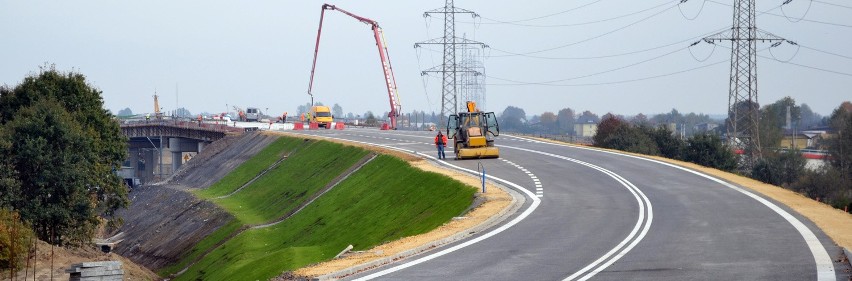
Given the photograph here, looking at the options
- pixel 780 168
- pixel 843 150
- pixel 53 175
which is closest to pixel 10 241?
pixel 53 175

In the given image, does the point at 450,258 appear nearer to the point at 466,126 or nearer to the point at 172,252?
the point at 466,126

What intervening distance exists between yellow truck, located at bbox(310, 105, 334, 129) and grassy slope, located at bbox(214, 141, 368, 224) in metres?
44.8

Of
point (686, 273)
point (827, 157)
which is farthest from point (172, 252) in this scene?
point (827, 157)

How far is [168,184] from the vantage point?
97.0 m

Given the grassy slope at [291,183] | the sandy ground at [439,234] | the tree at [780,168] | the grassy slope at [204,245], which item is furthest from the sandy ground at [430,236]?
the tree at [780,168]

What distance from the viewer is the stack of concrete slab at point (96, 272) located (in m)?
40.0

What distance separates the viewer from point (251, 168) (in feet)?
293

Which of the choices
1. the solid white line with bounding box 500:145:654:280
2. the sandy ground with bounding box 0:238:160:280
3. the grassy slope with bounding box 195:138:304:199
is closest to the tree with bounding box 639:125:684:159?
the grassy slope with bounding box 195:138:304:199

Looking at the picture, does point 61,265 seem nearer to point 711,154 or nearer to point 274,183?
point 274,183

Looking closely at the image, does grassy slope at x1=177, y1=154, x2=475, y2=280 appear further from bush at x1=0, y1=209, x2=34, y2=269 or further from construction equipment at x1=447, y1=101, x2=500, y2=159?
bush at x1=0, y1=209, x2=34, y2=269

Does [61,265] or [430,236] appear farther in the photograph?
[61,265]

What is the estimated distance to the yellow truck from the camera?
13170cm

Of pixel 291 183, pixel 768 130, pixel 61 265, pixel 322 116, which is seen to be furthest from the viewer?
pixel 768 130

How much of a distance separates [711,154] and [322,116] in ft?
204
